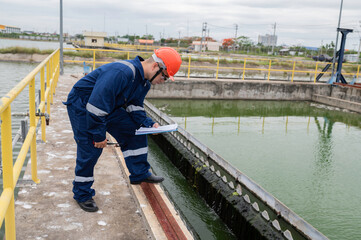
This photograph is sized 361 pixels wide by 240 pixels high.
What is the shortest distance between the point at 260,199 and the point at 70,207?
2058mm

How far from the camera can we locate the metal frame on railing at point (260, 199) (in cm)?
294

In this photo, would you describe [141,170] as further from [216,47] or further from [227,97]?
[216,47]

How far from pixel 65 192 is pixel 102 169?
613mm

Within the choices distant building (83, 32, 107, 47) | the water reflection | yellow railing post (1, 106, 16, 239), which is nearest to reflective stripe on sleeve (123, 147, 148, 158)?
yellow railing post (1, 106, 16, 239)

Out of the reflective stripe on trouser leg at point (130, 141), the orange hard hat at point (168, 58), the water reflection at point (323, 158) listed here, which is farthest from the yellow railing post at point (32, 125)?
the water reflection at point (323, 158)

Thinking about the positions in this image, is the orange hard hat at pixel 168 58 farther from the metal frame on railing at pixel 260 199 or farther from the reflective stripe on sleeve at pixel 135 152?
the metal frame on railing at pixel 260 199

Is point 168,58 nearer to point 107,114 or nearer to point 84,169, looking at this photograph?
point 107,114

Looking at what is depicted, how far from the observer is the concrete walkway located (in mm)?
2205


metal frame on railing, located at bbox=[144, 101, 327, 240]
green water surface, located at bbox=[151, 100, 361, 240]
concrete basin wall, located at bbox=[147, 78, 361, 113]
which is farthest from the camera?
concrete basin wall, located at bbox=[147, 78, 361, 113]

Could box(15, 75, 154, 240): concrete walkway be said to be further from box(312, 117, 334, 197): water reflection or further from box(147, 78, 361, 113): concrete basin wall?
box(147, 78, 361, 113): concrete basin wall

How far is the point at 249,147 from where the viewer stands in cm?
692

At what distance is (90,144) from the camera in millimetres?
2406

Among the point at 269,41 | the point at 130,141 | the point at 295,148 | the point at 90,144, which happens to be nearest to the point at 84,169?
the point at 90,144

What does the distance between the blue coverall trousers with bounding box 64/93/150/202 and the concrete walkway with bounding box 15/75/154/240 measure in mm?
179
